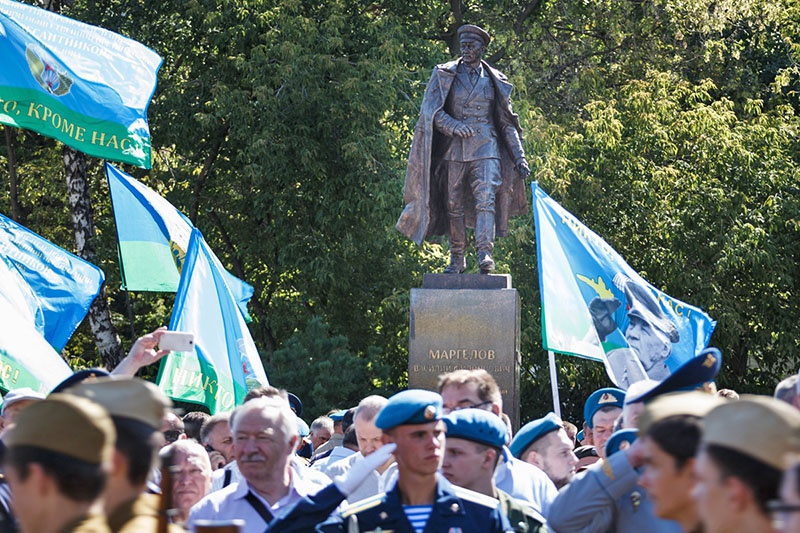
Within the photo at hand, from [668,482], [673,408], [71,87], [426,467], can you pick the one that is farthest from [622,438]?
[71,87]

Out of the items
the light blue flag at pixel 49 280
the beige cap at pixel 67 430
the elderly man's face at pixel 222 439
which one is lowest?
the elderly man's face at pixel 222 439

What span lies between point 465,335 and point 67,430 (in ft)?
29.1

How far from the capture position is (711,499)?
2879 millimetres

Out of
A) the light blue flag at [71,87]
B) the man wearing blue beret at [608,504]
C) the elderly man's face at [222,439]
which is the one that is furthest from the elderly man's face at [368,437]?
the light blue flag at [71,87]

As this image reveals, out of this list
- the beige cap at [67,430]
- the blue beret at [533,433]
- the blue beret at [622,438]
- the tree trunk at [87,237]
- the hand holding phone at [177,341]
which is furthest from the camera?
Answer: the tree trunk at [87,237]

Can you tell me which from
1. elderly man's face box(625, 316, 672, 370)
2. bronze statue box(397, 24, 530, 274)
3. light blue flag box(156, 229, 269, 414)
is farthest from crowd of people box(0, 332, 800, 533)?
bronze statue box(397, 24, 530, 274)

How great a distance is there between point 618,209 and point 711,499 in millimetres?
19982

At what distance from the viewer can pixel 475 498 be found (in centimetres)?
435

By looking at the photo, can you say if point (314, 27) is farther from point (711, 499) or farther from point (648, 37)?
point (711, 499)

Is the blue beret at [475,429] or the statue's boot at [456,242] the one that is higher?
the statue's boot at [456,242]

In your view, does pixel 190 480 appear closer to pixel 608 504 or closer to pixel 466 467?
pixel 466 467

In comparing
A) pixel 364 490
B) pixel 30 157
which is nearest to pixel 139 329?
pixel 30 157

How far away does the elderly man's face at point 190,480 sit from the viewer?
18.1 feet

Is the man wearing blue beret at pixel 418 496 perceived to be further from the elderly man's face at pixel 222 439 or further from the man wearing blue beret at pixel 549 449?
the elderly man's face at pixel 222 439
